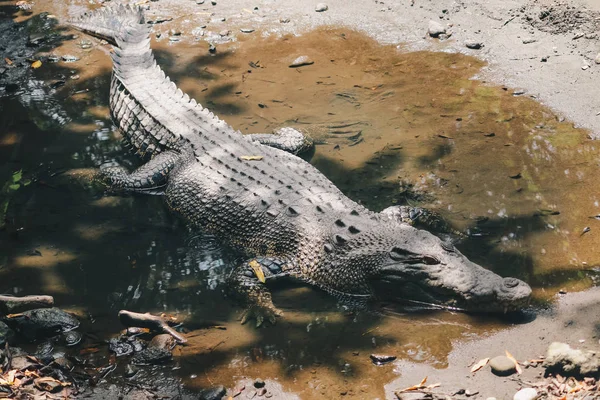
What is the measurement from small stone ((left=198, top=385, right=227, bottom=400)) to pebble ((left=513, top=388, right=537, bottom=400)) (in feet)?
5.83

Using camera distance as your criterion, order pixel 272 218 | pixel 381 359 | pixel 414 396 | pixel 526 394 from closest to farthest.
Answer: pixel 526 394 → pixel 414 396 → pixel 381 359 → pixel 272 218

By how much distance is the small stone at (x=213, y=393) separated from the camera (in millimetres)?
4117

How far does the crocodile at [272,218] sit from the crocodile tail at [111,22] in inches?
39.4

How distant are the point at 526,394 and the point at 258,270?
2.19 meters

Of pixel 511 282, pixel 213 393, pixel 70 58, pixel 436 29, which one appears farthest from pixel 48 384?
pixel 436 29

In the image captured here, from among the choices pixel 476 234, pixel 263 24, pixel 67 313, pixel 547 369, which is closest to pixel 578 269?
pixel 476 234

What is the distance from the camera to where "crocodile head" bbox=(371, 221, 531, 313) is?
4512 mm

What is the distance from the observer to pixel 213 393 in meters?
4.14

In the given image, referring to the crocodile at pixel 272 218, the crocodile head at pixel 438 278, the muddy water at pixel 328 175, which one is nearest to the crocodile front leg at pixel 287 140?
the crocodile at pixel 272 218

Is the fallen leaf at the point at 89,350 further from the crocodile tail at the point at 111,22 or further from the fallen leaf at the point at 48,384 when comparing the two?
the crocodile tail at the point at 111,22

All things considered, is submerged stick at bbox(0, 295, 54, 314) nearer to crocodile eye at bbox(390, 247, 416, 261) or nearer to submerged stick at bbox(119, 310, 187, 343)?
submerged stick at bbox(119, 310, 187, 343)

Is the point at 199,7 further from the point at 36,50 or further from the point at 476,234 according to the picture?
the point at 476,234

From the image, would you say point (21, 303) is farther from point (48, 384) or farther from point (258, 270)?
point (258, 270)

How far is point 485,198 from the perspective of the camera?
5.75 meters
